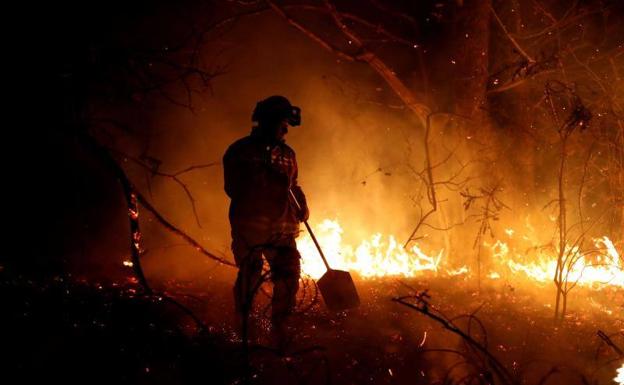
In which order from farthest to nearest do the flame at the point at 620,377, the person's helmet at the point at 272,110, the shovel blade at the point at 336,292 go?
the shovel blade at the point at 336,292, the person's helmet at the point at 272,110, the flame at the point at 620,377

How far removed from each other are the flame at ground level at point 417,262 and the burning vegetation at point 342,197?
1.5 inches

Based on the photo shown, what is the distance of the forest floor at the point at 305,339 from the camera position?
151 inches

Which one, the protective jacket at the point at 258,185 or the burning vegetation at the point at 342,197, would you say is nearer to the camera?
the burning vegetation at the point at 342,197

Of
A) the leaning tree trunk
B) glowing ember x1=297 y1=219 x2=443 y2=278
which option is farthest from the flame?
the leaning tree trunk

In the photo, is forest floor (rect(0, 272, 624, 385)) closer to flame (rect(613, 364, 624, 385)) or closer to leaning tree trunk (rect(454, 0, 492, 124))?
flame (rect(613, 364, 624, 385))

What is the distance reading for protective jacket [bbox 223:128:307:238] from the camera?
477 cm

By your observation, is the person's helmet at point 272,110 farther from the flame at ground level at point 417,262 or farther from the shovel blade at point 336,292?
the flame at ground level at point 417,262

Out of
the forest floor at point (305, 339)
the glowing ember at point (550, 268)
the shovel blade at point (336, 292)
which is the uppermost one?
the glowing ember at point (550, 268)

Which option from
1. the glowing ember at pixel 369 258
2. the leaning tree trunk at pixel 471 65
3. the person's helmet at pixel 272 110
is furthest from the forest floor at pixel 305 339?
the leaning tree trunk at pixel 471 65

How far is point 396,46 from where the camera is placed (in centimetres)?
967

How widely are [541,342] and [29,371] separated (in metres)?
4.73

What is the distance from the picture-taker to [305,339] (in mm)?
4750

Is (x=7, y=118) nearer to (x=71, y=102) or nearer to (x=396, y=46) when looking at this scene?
(x=71, y=102)

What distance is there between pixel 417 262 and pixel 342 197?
7.37 feet
